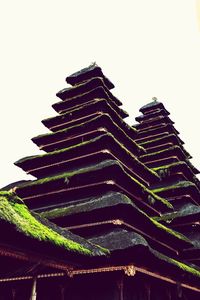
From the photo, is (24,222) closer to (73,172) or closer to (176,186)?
(73,172)

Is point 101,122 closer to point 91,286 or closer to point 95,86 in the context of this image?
point 95,86

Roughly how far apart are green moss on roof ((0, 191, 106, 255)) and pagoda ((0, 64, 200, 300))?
0.22 metres

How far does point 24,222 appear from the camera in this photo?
9.70m

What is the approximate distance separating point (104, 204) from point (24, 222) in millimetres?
6405

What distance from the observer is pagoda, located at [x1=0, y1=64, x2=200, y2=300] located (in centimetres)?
1410

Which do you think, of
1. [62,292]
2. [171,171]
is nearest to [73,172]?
[62,292]

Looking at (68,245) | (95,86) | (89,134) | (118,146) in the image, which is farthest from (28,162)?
(68,245)

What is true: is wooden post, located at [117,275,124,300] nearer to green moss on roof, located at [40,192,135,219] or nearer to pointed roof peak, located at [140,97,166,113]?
green moss on roof, located at [40,192,135,219]

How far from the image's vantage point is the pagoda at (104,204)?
14102 mm

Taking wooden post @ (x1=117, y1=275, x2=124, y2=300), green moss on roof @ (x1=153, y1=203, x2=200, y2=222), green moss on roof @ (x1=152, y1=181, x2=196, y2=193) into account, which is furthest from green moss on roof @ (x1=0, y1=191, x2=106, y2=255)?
green moss on roof @ (x1=152, y1=181, x2=196, y2=193)

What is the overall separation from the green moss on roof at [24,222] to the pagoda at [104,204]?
22 cm

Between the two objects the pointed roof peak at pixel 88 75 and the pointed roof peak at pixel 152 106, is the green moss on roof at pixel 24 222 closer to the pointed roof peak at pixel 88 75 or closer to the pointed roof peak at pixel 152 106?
the pointed roof peak at pixel 88 75

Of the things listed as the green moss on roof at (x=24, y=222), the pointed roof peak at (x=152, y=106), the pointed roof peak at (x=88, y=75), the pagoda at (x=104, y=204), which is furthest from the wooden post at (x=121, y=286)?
the pointed roof peak at (x=152, y=106)

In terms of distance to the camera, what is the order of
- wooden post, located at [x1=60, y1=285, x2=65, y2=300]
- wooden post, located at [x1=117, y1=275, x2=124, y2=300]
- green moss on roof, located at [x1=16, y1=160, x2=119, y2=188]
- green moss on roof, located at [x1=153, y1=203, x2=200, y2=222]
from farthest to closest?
green moss on roof, located at [x1=153, y1=203, x2=200, y2=222]
green moss on roof, located at [x1=16, y1=160, x2=119, y2=188]
wooden post, located at [x1=60, y1=285, x2=65, y2=300]
wooden post, located at [x1=117, y1=275, x2=124, y2=300]
